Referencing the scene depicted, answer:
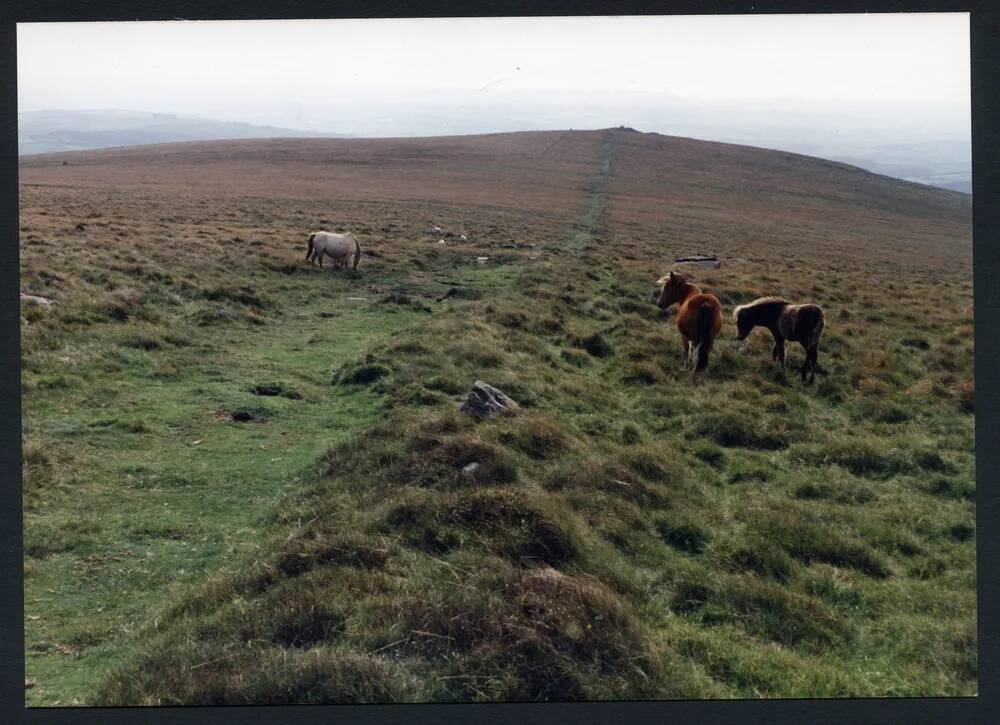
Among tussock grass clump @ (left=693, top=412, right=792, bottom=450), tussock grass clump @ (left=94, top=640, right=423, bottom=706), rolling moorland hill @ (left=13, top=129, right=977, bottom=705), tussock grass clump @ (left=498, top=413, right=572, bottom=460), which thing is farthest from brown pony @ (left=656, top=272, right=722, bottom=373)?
tussock grass clump @ (left=94, top=640, right=423, bottom=706)

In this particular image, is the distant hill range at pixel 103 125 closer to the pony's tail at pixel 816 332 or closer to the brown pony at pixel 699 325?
the brown pony at pixel 699 325

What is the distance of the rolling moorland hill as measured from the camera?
19.5 feet

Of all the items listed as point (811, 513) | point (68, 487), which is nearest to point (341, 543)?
point (68, 487)

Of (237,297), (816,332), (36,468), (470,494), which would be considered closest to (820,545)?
(470,494)

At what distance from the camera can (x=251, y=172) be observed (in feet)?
181

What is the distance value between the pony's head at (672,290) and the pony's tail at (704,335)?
69.3 inches

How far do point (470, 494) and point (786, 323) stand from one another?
315 inches

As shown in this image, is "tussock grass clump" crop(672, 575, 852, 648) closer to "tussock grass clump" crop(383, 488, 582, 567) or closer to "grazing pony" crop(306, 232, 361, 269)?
"tussock grass clump" crop(383, 488, 582, 567)

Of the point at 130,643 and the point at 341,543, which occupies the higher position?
the point at 341,543

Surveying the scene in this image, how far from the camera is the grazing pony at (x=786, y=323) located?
13.4 metres

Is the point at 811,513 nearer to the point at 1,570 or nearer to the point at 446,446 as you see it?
the point at 446,446

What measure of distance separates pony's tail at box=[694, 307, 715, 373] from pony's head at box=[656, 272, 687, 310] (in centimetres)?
176

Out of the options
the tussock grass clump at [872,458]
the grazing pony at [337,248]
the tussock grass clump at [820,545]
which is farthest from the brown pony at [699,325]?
the grazing pony at [337,248]

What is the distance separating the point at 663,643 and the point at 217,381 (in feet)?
27.4
